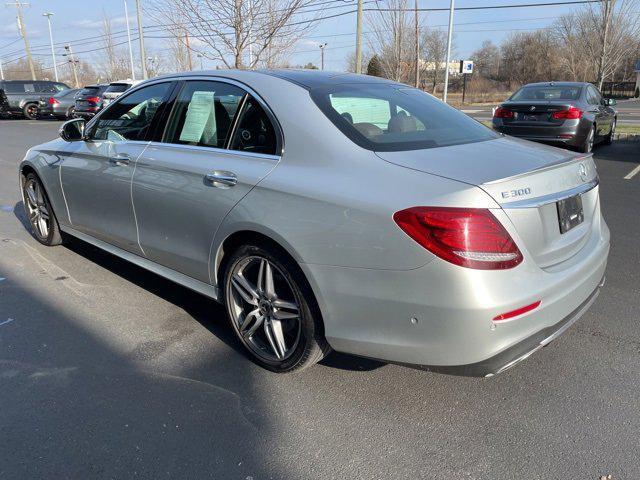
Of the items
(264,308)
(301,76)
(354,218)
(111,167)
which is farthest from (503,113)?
(354,218)

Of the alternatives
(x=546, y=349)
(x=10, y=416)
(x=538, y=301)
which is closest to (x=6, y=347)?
(x=10, y=416)

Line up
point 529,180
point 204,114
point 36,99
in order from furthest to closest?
point 36,99 < point 204,114 < point 529,180

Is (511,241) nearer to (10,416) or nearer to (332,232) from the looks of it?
(332,232)

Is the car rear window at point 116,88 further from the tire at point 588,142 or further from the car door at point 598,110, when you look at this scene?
the tire at point 588,142

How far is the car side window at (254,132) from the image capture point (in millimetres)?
2879

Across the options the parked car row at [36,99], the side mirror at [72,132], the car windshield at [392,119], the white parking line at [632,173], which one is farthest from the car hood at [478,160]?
the parked car row at [36,99]

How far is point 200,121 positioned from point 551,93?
30.6 ft

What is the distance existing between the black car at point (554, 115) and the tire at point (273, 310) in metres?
8.43

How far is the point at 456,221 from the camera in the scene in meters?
2.12

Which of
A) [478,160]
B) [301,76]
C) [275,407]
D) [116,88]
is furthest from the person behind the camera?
[116,88]

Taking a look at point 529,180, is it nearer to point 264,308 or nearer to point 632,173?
point 264,308

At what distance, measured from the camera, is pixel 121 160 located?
3.75m

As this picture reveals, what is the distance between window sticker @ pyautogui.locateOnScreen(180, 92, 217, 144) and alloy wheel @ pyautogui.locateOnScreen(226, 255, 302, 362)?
2.92 feet

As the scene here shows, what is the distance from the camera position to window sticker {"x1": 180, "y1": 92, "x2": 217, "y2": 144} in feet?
10.7
